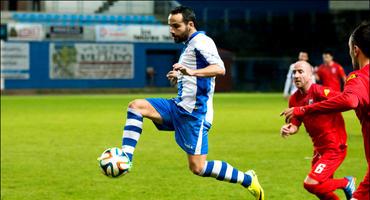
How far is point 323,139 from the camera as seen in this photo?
28.0 ft

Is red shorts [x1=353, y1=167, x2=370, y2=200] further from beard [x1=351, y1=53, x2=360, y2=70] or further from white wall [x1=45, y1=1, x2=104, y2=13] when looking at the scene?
white wall [x1=45, y1=1, x2=104, y2=13]

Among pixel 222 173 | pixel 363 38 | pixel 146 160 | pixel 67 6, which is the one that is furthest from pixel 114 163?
pixel 67 6

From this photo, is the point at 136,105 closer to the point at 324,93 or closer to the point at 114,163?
the point at 114,163

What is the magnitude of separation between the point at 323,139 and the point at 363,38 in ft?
10.2

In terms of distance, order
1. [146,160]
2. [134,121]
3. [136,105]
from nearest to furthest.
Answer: [134,121] → [136,105] → [146,160]

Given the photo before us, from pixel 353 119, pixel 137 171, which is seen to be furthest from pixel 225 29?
pixel 137 171

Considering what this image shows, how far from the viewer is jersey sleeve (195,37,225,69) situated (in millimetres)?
8648

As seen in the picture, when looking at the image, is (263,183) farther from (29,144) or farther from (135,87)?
(135,87)

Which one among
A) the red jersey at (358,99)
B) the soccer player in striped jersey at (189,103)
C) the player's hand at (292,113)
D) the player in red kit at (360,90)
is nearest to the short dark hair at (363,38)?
the player in red kit at (360,90)

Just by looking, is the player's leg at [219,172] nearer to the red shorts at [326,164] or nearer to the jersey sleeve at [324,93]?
the red shorts at [326,164]

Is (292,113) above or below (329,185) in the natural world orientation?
above

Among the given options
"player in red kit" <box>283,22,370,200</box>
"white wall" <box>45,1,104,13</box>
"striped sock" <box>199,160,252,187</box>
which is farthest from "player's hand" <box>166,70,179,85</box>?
"white wall" <box>45,1,104,13</box>

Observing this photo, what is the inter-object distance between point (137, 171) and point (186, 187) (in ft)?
7.46

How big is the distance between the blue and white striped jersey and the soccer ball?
995 mm
